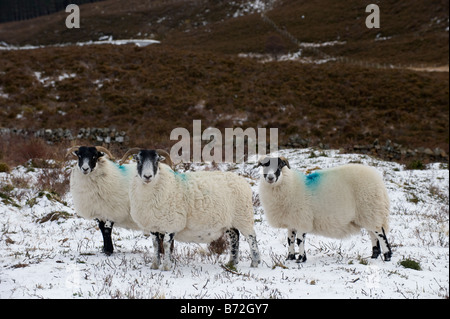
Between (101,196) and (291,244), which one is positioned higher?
(101,196)

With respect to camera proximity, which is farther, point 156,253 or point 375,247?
point 375,247

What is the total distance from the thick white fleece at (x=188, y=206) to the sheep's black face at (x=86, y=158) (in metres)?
1.08

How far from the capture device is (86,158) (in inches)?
284

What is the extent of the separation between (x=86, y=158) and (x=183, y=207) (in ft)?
7.41

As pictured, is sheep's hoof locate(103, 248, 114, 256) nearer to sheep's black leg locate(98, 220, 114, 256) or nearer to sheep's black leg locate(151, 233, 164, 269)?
sheep's black leg locate(98, 220, 114, 256)

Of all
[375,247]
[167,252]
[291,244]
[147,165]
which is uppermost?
[147,165]

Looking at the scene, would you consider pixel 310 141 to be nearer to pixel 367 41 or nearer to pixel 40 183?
pixel 40 183

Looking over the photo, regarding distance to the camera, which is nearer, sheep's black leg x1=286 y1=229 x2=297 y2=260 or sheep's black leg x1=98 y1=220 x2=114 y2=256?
sheep's black leg x1=98 y1=220 x2=114 y2=256

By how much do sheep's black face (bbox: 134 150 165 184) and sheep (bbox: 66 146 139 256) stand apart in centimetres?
135

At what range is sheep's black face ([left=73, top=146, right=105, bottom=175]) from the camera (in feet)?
23.3

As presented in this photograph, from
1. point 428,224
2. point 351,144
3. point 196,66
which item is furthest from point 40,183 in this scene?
point 196,66

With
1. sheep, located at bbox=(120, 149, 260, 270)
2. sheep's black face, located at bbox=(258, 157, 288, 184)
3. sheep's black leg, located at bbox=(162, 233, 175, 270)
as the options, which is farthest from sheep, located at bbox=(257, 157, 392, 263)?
sheep's black leg, located at bbox=(162, 233, 175, 270)

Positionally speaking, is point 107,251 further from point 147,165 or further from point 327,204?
point 327,204

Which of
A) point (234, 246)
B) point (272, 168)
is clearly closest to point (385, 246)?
point (272, 168)
